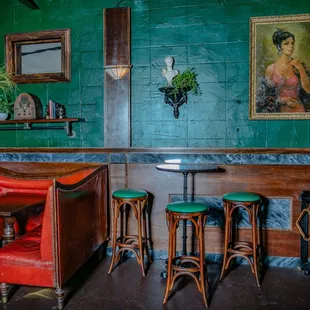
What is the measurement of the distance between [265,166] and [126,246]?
165 cm

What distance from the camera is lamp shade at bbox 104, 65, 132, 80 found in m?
4.08

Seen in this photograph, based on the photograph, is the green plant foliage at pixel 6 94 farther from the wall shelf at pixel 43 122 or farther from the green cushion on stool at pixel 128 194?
the green cushion on stool at pixel 128 194

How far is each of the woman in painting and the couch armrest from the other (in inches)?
77.6

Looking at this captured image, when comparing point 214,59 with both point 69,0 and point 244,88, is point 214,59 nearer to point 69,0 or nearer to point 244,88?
point 244,88

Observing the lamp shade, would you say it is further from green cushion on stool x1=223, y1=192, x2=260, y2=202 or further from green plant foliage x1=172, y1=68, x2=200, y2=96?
green cushion on stool x1=223, y1=192, x2=260, y2=202

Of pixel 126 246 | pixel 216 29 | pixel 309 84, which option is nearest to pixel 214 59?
pixel 216 29

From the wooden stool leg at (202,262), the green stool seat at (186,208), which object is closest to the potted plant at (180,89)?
the green stool seat at (186,208)

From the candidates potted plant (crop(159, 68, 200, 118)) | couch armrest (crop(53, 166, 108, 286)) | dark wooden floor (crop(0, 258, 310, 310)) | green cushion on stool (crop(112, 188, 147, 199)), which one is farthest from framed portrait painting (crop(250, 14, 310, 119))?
couch armrest (crop(53, 166, 108, 286))

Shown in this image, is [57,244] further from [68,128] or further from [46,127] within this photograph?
[46,127]

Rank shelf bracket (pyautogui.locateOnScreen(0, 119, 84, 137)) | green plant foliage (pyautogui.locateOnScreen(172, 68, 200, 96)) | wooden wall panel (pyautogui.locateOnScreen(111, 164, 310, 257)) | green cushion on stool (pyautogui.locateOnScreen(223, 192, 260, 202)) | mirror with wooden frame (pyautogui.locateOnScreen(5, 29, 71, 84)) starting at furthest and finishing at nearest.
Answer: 1. mirror with wooden frame (pyautogui.locateOnScreen(5, 29, 71, 84))
2. shelf bracket (pyautogui.locateOnScreen(0, 119, 84, 137))
3. green plant foliage (pyautogui.locateOnScreen(172, 68, 200, 96))
4. wooden wall panel (pyautogui.locateOnScreen(111, 164, 310, 257))
5. green cushion on stool (pyautogui.locateOnScreen(223, 192, 260, 202))

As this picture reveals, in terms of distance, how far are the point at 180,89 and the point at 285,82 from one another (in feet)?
3.77

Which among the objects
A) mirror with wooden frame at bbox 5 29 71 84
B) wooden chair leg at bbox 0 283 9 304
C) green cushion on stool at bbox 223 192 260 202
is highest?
mirror with wooden frame at bbox 5 29 71 84

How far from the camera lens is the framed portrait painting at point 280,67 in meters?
3.88

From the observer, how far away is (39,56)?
446 cm
